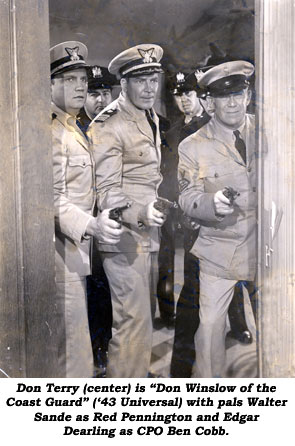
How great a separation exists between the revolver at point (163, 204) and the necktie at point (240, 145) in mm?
244

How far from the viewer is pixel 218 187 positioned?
1447 millimetres

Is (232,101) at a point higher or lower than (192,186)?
higher

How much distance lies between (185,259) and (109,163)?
0.36m

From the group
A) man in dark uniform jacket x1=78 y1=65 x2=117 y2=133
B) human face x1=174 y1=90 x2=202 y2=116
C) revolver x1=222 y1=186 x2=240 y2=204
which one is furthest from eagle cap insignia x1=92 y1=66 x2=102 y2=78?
revolver x1=222 y1=186 x2=240 y2=204

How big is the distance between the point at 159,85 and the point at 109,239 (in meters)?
0.48

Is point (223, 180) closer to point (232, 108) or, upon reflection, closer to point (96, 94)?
point (232, 108)

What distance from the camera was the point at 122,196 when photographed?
1.44 metres

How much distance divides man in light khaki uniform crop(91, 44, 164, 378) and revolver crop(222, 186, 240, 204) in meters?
0.20

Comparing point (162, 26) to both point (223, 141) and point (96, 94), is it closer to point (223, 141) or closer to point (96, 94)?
point (96, 94)

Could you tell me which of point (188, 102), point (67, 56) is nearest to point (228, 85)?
point (188, 102)
